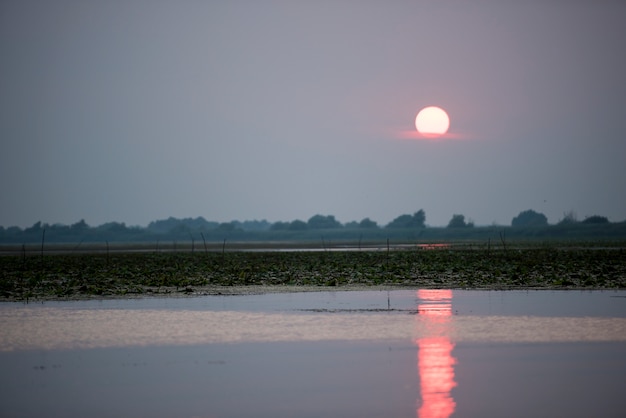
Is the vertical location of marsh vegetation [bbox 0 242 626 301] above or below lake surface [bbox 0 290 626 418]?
above

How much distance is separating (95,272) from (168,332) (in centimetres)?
2794

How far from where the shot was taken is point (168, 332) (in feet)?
64.5

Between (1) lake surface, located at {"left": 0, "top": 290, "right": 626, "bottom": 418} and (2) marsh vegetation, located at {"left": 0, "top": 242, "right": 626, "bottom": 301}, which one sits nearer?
(1) lake surface, located at {"left": 0, "top": 290, "right": 626, "bottom": 418}

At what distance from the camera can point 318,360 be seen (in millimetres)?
15398

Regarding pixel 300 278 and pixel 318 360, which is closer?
A: pixel 318 360

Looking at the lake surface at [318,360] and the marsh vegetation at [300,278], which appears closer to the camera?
the lake surface at [318,360]

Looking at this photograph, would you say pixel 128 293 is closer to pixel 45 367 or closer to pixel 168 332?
pixel 168 332

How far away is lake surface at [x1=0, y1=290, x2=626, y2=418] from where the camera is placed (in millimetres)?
11836

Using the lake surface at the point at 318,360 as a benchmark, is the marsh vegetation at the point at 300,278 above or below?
above

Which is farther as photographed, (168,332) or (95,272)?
(95,272)

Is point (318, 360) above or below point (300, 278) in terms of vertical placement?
below

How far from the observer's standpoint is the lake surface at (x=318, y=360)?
11836mm

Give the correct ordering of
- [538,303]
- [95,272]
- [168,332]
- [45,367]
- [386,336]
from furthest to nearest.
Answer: [95,272], [538,303], [168,332], [386,336], [45,367]

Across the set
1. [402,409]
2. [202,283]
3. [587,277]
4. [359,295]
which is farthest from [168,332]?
[587,277]
